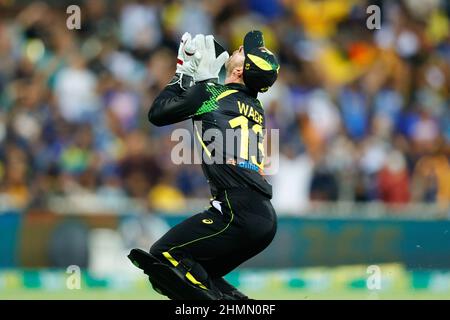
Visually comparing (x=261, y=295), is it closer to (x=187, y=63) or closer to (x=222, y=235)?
(x=222, y=235)

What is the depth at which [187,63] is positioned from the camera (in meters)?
8.32

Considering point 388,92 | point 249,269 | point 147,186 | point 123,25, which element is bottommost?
point 249,269

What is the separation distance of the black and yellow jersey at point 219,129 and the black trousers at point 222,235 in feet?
0.40

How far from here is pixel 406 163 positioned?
1677cm

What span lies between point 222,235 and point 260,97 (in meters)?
9.39

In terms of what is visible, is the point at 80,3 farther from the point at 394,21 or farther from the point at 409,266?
the point at 409,266

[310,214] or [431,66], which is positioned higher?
[431,66]

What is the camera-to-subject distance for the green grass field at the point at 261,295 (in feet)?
40.5

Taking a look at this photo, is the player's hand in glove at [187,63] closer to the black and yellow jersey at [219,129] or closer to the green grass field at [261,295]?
the black and yellow jersey at [219,129]

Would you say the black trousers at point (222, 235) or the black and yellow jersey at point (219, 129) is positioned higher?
the black and yellow jersey at point (219, 129)

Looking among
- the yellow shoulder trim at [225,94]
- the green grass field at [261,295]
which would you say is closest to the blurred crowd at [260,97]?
the green grass field at [261,295]
